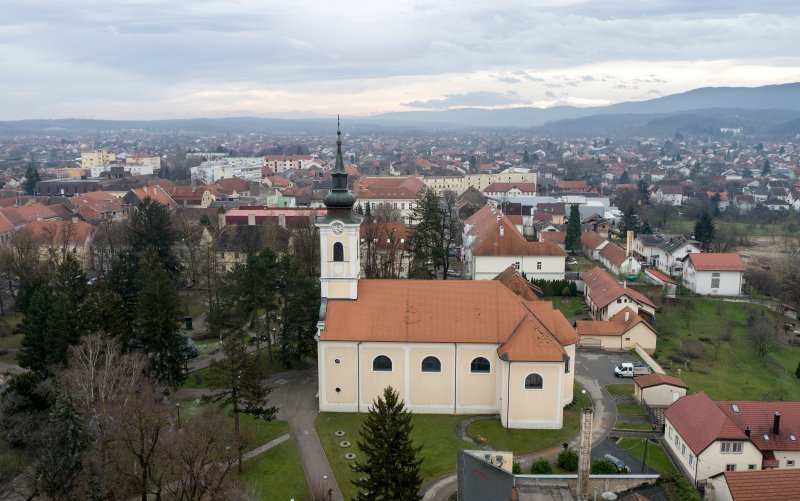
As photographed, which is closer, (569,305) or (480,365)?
(480,365)

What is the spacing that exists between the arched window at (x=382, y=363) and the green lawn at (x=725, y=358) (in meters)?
17.6

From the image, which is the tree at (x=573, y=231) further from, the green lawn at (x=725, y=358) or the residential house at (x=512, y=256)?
the green lawn at (x=725, y=358)

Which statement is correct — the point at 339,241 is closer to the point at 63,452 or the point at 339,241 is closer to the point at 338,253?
the point at 338,253

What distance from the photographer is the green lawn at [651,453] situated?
29.2 metres

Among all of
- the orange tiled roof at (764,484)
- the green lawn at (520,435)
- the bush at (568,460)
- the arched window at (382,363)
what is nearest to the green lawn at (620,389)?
the green lawn at (520,435)

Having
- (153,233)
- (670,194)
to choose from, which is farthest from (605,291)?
(670,194)

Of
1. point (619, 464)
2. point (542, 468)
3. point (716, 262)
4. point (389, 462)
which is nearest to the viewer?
point (389, 462)

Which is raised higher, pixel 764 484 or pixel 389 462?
pixel 389 462

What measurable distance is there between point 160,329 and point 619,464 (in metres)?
23.1

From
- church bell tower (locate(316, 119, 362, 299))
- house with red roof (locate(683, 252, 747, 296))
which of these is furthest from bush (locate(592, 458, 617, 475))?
house with red roof (locate(683, 252, 747, 296))

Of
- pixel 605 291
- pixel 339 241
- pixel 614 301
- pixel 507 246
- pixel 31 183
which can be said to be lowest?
pixel 614 301

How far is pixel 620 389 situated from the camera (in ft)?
122

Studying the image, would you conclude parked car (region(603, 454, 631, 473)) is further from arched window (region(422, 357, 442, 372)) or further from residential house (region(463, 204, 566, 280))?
residential house (region(463, 204, 566, 280))

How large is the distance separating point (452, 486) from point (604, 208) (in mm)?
77789
